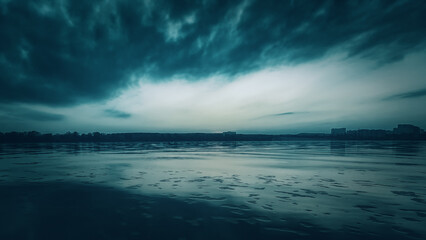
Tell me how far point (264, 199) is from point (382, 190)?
6710mm

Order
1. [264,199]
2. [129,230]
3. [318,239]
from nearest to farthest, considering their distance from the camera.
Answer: [318,239], [129,230], [264,199]

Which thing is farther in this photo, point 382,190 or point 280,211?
point 382,190

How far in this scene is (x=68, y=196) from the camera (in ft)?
35.1

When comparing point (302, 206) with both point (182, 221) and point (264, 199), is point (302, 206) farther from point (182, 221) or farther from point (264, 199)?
point (182, 221)

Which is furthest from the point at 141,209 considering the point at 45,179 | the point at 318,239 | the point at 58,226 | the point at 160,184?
the point at 45,179

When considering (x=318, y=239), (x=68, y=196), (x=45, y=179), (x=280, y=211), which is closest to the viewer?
(x=318, y=239)

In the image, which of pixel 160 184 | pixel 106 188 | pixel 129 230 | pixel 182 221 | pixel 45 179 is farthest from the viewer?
pixel 45 179

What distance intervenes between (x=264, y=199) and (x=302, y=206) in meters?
1.69

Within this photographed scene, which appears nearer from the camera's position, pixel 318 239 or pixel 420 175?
pixel 318 239

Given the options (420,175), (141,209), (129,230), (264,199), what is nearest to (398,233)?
(264,199)

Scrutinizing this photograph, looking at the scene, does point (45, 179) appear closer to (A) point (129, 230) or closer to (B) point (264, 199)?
(A) point (129, 230)

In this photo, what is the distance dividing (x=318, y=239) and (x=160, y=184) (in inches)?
371

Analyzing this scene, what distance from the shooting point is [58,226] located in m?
7.18

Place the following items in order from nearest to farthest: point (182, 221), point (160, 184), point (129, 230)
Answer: point (129, 230) < point (182, 221) < point (160, 184)
